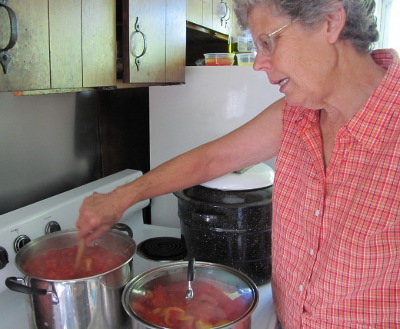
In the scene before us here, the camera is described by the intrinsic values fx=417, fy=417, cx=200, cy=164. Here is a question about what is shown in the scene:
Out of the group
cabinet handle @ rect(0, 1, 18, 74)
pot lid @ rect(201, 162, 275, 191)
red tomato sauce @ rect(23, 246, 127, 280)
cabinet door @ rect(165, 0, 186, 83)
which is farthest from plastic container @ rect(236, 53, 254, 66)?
cabinet handle @ rect(0, 1, 18, 74)

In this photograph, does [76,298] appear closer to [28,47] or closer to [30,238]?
[30,238]

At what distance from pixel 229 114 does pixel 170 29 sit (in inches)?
16.4

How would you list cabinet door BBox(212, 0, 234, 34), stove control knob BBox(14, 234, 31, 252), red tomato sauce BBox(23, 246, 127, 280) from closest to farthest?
red tomato sauce BBox(23, 246, 127, 280) < stove control knob BBox(14, 234, 31, 252) < cabinet door BBox(212, 0, 234, 34)

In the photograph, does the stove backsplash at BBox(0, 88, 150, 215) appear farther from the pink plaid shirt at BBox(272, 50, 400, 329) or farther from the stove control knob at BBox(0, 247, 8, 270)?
the pink plaid shirt at BBox(272, 50, 400, 329)

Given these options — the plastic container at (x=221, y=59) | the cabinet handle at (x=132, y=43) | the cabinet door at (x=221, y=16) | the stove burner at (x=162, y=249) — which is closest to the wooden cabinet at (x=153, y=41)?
the cabinet handle at (x=132, y=43)

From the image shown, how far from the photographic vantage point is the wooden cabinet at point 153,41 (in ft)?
3.48

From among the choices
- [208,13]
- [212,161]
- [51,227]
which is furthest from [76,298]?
[208,13]

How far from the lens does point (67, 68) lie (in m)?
0.86

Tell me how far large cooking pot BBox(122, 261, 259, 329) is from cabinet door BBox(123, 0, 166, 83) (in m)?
0.51

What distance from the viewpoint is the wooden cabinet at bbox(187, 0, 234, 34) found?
5.07 feet

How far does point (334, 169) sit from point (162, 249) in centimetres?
74

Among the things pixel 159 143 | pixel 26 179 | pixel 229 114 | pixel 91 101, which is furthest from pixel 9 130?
pixel 229 114

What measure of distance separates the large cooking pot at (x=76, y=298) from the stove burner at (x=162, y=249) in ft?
1.35

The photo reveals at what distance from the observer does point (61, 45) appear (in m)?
0.83
